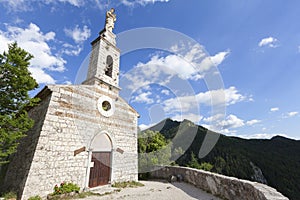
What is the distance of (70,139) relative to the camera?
621 cm

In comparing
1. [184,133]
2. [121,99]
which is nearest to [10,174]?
[121,99]

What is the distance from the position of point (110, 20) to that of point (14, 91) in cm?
728

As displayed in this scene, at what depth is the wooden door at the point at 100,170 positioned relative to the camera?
6.82 metres

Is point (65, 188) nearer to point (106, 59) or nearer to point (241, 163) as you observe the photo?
point (106, 59)

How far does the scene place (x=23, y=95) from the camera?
5555mm

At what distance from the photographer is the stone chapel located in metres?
5.42

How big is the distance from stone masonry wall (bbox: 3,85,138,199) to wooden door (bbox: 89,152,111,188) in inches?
12.5

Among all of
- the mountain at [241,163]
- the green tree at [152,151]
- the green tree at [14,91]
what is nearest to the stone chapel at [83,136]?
the green tree at [14,91]

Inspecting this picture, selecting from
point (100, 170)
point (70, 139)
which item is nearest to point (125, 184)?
point (100, 170)

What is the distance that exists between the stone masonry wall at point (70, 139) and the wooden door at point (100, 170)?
1.04 ft

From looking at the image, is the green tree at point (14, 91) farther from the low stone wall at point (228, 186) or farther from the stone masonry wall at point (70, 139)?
the low stone wall at point (228, 186)

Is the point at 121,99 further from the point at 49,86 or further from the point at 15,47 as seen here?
the point at 15,47

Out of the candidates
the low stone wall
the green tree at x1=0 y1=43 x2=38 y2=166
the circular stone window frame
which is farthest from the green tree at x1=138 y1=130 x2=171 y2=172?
the green tree at x1=0 y1=43 x2=38 y2=166

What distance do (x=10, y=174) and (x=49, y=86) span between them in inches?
171
